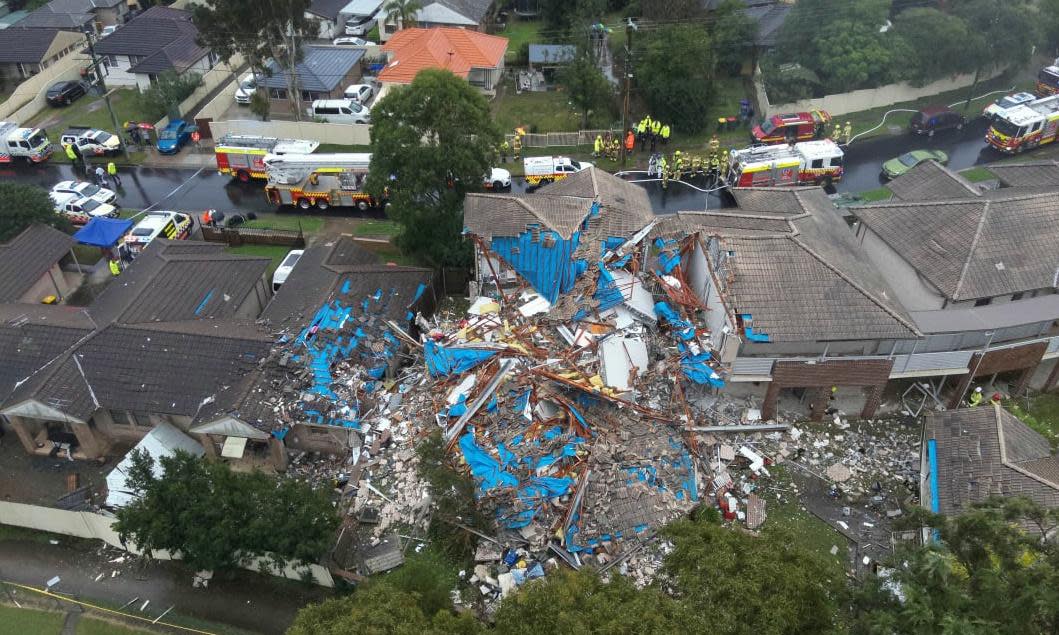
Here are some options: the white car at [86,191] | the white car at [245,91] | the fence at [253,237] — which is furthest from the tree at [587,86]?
the white car at [86,191]

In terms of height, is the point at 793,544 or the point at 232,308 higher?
the point at 793,544

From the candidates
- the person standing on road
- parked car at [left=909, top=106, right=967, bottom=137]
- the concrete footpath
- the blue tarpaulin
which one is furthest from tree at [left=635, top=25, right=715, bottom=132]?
the concrete footpath

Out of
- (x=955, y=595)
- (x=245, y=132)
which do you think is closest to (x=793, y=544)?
(x=955, y=595)

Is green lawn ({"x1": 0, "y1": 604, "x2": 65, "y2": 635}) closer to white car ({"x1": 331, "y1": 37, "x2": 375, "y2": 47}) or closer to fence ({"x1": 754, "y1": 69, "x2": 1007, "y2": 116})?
white car ({"x1": 331, "y1": 37, "x2": 375, "y2": 47})

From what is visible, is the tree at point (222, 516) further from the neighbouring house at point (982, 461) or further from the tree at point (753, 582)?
the neighbouring house at point (982, 461)

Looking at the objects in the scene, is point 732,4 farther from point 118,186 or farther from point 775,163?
point 118,186

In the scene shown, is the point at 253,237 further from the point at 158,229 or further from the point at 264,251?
the point at 158,229

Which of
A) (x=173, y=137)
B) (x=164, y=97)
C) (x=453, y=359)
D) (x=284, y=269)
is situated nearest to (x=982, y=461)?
(x=453, y=359)
